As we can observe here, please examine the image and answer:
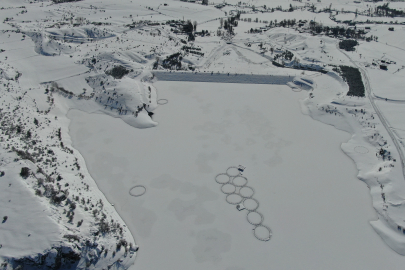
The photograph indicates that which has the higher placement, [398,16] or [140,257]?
[398,16]

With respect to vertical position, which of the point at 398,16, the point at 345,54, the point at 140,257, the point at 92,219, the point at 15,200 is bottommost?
the point at 140,257

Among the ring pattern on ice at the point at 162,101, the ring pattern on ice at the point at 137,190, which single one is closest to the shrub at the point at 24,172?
the ring pattern on ice at the point at 137,190

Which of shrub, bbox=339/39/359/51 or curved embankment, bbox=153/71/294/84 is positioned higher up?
shrub, bbox=339/39/359/51

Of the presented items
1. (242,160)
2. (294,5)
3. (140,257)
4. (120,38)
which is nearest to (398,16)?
(294,5)

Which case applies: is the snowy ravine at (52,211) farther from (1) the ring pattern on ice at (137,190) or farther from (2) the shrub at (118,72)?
(2) the shrub at (118,72)

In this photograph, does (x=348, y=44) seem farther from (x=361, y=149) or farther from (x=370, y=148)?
(x=361, y=149)

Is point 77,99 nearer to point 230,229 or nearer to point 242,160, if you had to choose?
point 242,160

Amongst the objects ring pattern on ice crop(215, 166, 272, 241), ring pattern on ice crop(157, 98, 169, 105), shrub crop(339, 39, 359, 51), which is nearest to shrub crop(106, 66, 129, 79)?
ring pattern on ice crop(157, 98, 169, 105)

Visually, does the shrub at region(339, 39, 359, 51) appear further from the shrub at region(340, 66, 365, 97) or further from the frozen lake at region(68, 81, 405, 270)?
the frozen lake at region(68, 81, 405, 270)
